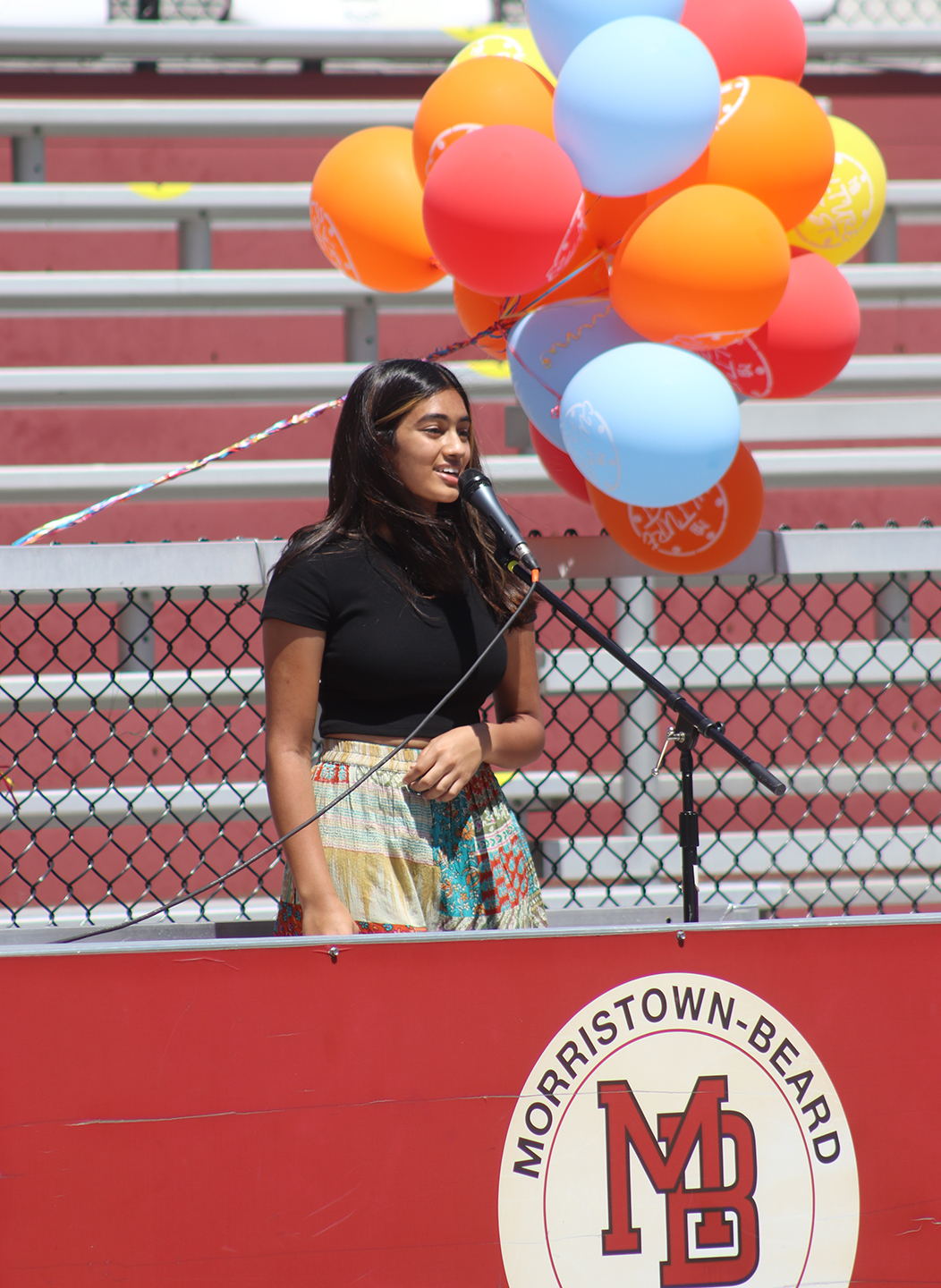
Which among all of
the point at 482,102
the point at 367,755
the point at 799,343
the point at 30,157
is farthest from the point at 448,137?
the point at 30,157

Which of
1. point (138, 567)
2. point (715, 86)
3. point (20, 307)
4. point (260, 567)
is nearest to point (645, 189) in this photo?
point (715, 86)

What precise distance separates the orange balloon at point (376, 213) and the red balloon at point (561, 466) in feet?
1.30

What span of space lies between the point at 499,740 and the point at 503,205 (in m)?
0.84

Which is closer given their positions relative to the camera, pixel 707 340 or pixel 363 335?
pixel 707 340

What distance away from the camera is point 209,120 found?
4.11 m

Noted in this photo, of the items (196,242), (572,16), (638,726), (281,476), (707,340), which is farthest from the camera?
(196,242)

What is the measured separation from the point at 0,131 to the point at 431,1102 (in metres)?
3.84

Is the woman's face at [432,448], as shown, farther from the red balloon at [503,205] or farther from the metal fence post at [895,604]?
the metal fence post at [895,604]

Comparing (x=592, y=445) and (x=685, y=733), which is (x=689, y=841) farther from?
(x=592, y=445)

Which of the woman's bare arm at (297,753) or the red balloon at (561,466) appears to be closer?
the woman's bare arm at (297,753)

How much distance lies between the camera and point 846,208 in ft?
7.48

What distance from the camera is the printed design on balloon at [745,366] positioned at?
6.82 feet

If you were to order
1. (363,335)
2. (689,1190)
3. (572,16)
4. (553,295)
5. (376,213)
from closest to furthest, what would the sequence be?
1. (689,1190)
2. (572,16)
3. (553,295)
4. (376,213)
5. (363,335)

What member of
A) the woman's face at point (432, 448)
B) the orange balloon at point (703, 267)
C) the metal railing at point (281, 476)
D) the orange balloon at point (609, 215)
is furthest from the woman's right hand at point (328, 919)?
the metal railing at point (281, 476)
